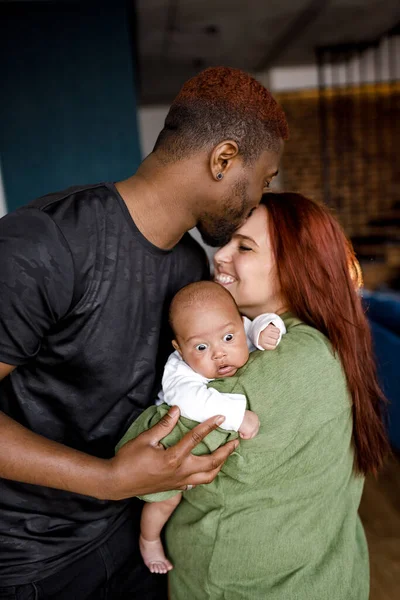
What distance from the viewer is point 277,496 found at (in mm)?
1155

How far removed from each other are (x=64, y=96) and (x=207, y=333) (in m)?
3.21

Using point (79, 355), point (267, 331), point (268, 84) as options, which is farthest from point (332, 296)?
point (268, 84)

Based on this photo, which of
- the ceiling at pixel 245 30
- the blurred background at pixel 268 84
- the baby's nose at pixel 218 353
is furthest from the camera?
the ceiling at pixel 245 30

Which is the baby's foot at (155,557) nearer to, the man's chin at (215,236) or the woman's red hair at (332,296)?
the woman's red hair at (332,296)

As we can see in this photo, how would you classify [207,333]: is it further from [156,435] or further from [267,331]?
[156,435]

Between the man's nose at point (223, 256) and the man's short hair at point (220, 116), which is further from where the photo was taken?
the man's nose at point (223, 256)

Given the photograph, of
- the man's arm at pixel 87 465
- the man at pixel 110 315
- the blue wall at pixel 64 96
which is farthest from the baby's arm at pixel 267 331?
the blue wall at pixel 64 96

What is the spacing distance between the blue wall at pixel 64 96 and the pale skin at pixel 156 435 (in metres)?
2.86

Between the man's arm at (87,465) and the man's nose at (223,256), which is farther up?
the man's nose at (223,256)

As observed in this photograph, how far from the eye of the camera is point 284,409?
112 cm

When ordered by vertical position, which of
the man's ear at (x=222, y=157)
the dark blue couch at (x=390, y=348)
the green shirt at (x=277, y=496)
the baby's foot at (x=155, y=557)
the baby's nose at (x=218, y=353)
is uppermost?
the man's ear at (x=222, y=157)

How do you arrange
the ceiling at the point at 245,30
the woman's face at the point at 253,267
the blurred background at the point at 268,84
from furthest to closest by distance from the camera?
the ceiling at the point at 245,30 → the blurred background at the point at 268,84 → the woman's face at the point at 253,267

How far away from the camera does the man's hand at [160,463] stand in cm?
94

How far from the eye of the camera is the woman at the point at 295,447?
113 centimetres
